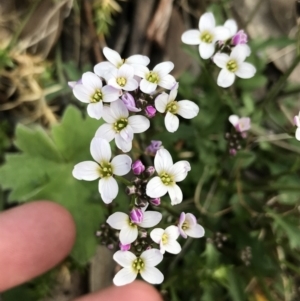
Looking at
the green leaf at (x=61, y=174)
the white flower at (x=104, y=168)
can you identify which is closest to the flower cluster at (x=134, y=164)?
the white flower at (x=104, y=168)

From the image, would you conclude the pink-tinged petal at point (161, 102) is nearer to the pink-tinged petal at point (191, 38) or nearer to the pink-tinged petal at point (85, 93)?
the pink-tinged petal at point (85, 93)

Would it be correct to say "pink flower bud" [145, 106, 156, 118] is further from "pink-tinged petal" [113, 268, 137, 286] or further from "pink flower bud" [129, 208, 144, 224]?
"pink-tinged petal" [113, 268, 137, 286]

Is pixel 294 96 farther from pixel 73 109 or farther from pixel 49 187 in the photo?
pixel 49 187

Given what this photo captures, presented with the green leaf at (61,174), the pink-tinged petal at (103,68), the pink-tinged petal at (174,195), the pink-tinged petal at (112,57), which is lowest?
the green leaf at (61,174)

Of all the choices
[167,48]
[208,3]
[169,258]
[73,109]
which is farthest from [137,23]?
[169,258]

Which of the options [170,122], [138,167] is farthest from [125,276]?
[170,122]
